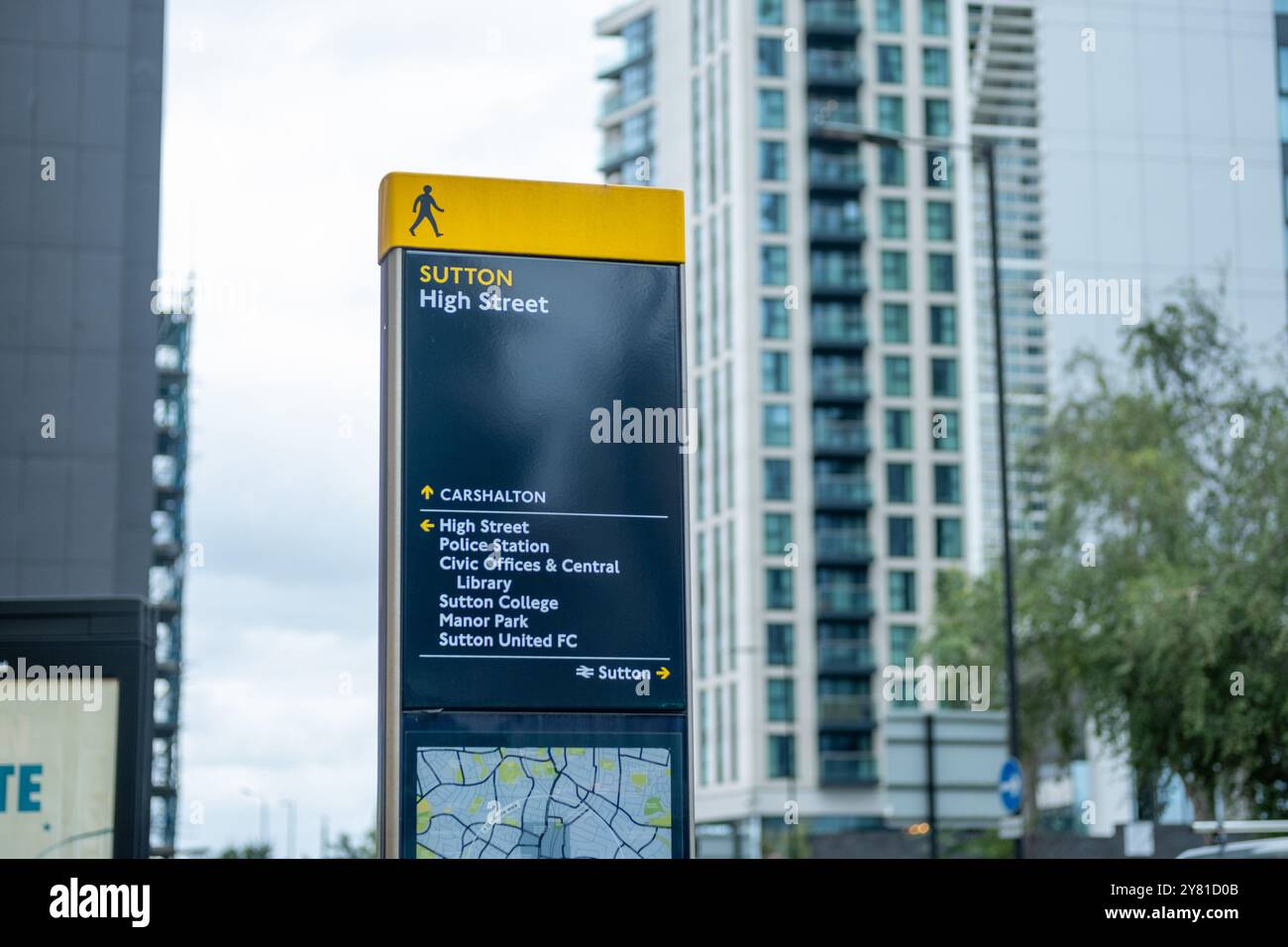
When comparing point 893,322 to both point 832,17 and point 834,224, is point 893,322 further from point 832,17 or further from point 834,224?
point 832,17

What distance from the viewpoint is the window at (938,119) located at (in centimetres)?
8406

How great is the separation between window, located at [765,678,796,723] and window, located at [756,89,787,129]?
23.1 metres

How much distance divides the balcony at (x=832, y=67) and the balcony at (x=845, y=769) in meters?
27.8

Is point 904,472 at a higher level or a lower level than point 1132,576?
higher

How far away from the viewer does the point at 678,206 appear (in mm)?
7180

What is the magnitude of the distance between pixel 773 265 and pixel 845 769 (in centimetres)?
2073

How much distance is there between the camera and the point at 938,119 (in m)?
84.2

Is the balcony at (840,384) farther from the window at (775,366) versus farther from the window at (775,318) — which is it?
the window at (775,318)

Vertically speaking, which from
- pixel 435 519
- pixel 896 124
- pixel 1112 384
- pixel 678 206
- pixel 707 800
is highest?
pixel 896 124

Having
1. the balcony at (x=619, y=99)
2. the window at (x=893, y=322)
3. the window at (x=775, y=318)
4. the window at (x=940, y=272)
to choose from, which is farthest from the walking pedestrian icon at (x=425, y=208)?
the balcony at (x=619, y=99)

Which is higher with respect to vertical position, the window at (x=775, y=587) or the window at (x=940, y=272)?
the window at (x=940, y=272)
